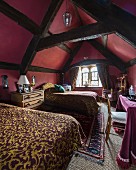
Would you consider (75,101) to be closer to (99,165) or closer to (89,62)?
(99,165)

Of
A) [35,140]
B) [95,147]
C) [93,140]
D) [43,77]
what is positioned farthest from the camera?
[43,77]

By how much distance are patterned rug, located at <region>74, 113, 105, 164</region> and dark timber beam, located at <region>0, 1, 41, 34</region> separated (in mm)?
3359

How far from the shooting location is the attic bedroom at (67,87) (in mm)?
1104

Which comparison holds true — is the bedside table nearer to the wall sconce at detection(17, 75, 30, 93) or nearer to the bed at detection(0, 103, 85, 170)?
the wall sconce at detection(17, 75, 30, 93)

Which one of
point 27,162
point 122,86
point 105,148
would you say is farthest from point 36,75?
point 27,162

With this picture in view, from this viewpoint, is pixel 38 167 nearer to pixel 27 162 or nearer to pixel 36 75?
pixel 27 162

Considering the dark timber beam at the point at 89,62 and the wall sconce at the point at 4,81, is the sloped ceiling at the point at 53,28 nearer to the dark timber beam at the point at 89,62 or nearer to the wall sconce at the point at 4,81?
the wall sconce at the point at 4,81

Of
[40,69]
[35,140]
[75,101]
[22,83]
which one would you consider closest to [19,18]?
[22,83]

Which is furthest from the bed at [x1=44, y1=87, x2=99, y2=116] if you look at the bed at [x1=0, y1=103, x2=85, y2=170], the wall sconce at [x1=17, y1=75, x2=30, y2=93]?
the bed at [x1=0, y1=103, x2=85, y2=170]

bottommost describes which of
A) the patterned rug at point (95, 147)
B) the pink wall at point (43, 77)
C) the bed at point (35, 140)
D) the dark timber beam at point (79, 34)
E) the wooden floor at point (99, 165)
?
the wooden floor at point (99, 165)

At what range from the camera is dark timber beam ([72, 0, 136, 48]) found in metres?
Result: 2.09

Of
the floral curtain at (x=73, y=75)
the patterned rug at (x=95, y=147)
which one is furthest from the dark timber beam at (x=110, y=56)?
the patterned rug at (x=95, y=147)

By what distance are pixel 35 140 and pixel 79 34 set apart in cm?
283

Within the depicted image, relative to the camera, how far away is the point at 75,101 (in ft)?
12.1
